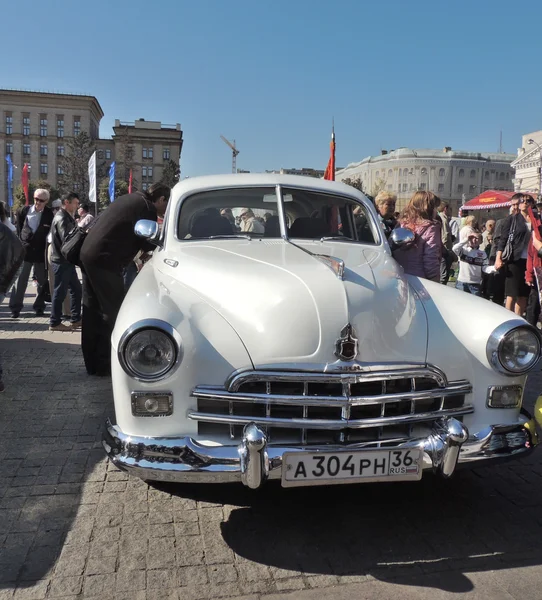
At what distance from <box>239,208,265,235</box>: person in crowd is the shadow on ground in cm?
185

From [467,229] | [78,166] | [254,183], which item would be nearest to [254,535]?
[254,183]

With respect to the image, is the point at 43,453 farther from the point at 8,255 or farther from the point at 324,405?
the point at 324,405

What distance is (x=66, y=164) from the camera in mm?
71312

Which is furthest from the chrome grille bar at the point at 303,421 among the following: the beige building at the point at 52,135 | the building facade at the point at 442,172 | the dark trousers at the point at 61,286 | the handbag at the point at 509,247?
the building facade at the point at 442,172

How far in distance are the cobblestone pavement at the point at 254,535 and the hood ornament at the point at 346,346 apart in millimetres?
946

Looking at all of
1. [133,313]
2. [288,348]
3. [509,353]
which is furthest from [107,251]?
[509,353]

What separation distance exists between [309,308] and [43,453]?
7.11 feet

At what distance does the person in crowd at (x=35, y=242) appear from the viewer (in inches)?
336

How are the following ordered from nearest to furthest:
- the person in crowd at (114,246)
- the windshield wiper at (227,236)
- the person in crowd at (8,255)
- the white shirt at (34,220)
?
the windshield wiper at (227,236) < the person in crowd at (8,255) < the person in crowd at (114,246) < the white shirt at (34,220)

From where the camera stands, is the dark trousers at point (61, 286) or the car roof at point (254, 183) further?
the dark trousers at point (61, 286)

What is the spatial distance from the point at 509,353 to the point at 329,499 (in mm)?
1306

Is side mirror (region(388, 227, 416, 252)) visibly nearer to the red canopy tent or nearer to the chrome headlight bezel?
the chrome headlight bezel

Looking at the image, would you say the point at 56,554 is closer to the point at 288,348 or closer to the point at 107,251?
the point at 288,348

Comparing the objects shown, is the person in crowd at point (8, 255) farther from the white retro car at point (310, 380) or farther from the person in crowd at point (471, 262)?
the person in crowd at point (471, 262)
